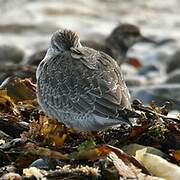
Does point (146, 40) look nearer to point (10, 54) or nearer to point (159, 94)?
point (10, 54)

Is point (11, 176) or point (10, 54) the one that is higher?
point (10, 54)

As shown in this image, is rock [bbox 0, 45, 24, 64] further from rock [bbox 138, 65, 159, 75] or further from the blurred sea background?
rock [bbox 138, 65, 159, 75]

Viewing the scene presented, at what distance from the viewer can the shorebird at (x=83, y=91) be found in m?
4.69

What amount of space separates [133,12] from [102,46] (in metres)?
5.06

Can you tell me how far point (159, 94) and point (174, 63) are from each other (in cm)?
293

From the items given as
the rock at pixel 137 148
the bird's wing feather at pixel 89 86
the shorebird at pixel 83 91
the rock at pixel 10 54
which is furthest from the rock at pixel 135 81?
the rock at pixel 137 148

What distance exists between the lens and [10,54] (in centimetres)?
1194

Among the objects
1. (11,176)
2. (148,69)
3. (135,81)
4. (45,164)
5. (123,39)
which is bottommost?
(11,176)

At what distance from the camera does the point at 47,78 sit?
5105 millimetres

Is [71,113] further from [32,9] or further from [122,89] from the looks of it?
[32,9]

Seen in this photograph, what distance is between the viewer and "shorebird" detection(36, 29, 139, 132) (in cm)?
469

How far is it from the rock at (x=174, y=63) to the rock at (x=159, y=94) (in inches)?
82.3

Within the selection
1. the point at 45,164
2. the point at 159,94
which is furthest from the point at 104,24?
the point at 45,164

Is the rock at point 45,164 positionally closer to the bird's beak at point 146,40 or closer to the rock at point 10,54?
the rock at point 10,54
